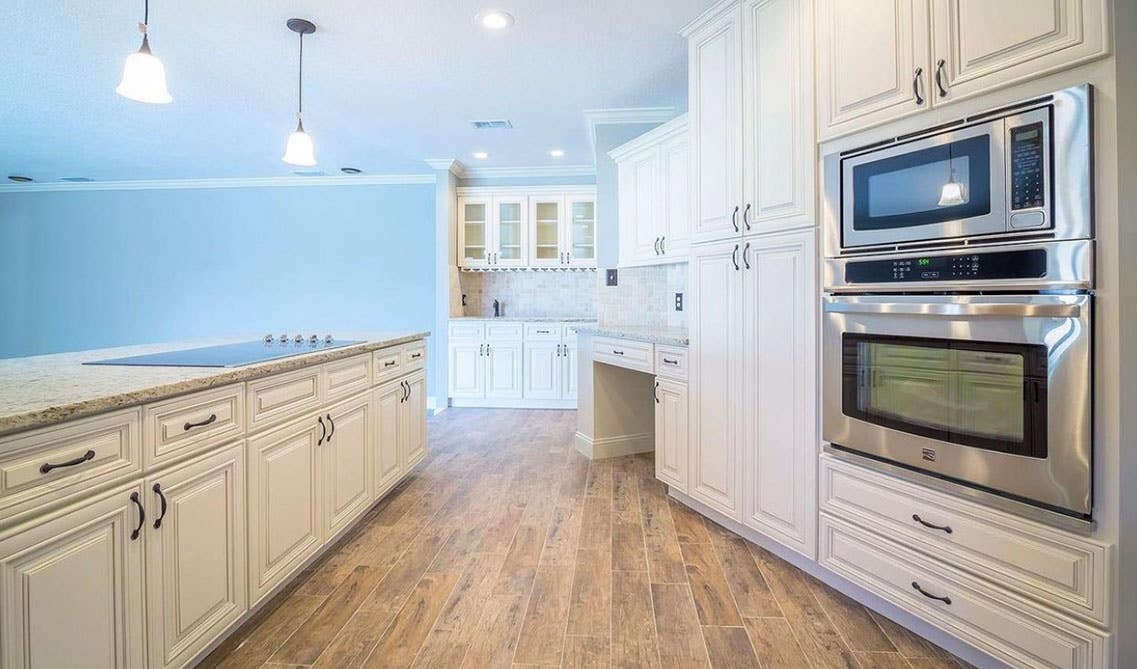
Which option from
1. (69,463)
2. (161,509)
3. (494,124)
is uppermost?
(494,124)

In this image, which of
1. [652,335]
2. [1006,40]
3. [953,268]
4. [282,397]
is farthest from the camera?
[652,335]

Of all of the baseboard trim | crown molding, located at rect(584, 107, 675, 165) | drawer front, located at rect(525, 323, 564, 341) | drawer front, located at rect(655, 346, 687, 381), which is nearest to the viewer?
drawer front, located at rect(655, 346, 687, 381)

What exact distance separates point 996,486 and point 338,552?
→ 7.97 feet

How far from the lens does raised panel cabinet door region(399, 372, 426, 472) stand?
300cm

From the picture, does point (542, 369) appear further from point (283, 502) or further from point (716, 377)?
point (283, 502)

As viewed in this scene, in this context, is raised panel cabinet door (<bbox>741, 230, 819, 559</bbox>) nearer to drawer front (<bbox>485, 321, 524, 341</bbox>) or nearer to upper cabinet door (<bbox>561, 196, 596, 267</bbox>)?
drawer front (<bbox>485, 321, 524, 341</bbox>)

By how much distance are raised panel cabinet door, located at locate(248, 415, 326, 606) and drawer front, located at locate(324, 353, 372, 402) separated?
169mm

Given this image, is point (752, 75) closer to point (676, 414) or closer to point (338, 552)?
point (676, 414)

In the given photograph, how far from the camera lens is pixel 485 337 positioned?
5.46 metres

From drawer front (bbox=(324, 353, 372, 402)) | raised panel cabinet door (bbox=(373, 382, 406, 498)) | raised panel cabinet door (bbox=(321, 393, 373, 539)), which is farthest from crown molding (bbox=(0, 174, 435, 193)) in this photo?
raised panel cabinet door (bbox=(321, 393, 373, 539))

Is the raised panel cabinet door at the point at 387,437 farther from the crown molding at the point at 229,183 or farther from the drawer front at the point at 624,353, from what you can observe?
the crown molding at the point at 229,183

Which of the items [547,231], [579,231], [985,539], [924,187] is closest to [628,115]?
[579,231]

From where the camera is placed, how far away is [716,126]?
2.43 m

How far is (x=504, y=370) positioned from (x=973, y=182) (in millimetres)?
4469
